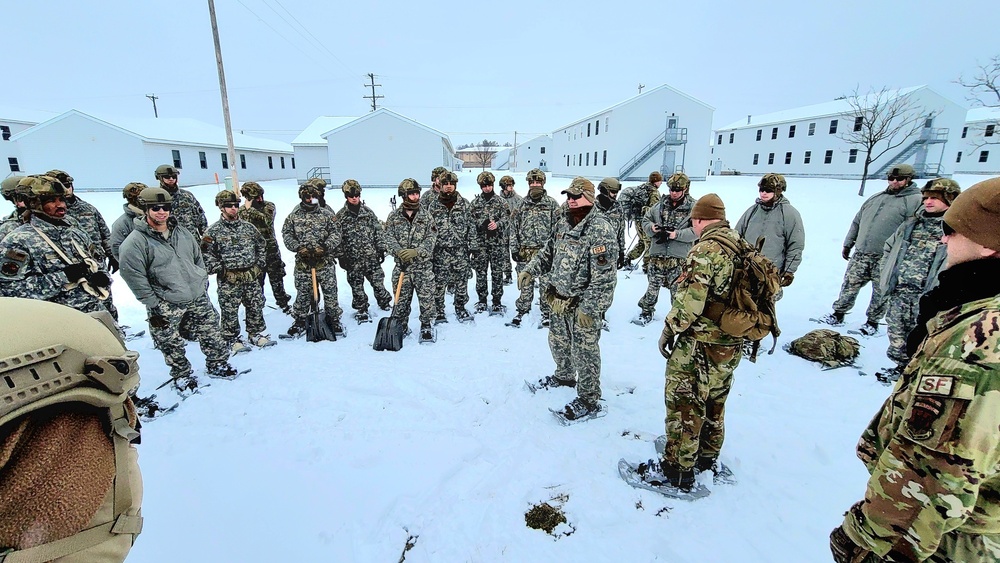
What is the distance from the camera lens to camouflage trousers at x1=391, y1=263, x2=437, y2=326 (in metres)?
6.41

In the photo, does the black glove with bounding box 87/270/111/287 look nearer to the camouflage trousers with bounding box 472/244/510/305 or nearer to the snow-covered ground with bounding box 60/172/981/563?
the snow-covered ground with bounding box 60/172/981/563

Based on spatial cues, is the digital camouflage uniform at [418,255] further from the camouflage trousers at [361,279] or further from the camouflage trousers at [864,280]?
the camouflage trousers at [864,280]

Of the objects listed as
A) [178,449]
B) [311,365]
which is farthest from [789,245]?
[178,449]

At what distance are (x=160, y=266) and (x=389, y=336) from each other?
275 centimetres

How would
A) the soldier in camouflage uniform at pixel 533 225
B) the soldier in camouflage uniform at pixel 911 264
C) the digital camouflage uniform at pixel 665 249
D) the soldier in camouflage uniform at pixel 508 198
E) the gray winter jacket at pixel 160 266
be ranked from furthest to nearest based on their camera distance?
the soldier in camouflage uniform at pixel 508 198
the soldier in camouflage uniform at pixel 533 225
the digital camouflage uniform at pixel 665 249
the soldier in camouflage uniform at pixel 911 264
the gray winter jacket at pixel 160 266

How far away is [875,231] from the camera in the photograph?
19.6 feet

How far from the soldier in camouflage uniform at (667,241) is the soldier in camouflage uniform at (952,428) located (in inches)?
204

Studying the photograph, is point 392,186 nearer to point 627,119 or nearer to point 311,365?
point 627,119

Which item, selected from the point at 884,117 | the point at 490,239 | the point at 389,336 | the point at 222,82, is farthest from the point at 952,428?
the point at 884,117

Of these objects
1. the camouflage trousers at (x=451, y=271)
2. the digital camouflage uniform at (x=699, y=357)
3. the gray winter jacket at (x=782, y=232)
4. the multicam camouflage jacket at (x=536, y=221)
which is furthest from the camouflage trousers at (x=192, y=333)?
the gray winter jacket at (x=782, y=232)

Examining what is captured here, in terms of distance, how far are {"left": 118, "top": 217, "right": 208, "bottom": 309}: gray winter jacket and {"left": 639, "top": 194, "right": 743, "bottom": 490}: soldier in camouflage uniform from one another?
196 inches

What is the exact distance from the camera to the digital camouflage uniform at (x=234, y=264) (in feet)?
18.5

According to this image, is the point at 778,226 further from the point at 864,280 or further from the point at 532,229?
the point at 532,229

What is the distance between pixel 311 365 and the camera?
5398mm
